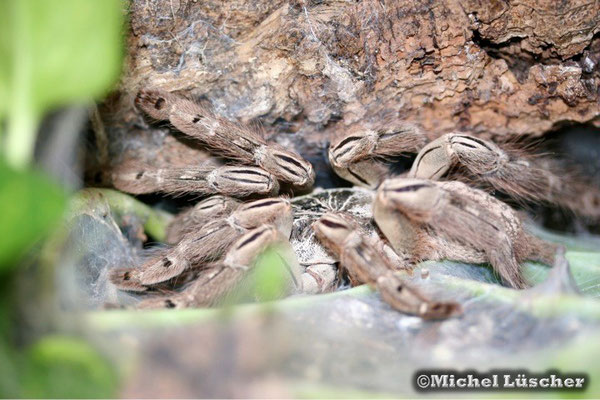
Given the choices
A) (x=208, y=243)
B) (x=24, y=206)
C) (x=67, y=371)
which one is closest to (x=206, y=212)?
(x=208, y=243)

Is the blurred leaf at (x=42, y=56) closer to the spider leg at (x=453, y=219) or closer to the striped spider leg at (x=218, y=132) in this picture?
the spider leg at (x=453, y=219)

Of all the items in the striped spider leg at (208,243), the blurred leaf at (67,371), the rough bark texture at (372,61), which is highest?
the rough bark texture at (372,61)

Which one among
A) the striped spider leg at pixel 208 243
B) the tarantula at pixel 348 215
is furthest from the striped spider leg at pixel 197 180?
the striped spider leg at pixel 208 243

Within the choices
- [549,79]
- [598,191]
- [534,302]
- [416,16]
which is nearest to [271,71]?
[416,16]

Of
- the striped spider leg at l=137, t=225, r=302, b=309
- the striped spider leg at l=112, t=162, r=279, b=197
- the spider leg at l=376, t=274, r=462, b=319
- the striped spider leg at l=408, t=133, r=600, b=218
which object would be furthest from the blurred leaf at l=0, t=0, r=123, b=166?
the striped spider leg at l=408, t=133, r=600, b=218

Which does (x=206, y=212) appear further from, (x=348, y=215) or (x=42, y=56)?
(x=42, y=56)

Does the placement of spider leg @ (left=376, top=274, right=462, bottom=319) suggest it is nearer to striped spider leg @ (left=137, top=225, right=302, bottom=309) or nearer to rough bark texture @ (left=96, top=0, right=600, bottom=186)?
striped spider leg @ (left=137, top=225, right=302, bottom=309)
